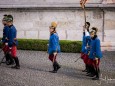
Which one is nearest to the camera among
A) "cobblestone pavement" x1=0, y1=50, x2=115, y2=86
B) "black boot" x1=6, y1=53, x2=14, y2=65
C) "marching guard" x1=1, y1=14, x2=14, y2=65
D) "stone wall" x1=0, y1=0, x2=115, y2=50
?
"cobblestone pavement" x1=0, y1=50, x2=115, y2=86

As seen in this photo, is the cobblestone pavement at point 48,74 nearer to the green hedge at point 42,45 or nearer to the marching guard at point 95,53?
the marching guard at point 95,53

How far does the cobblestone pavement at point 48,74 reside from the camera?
11398 mm

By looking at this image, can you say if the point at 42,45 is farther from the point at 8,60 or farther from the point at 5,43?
the point at 5,43

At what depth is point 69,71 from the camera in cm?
1330

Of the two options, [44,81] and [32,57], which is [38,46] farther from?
[44,81]

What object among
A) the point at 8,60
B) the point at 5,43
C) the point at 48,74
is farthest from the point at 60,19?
the point at 48,74

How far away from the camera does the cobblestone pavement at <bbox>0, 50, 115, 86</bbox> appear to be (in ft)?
37.4

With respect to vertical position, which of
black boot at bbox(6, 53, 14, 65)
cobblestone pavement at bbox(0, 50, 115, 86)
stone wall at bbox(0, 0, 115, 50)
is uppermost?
stone wall at bbox(0, 0, 115, 50)

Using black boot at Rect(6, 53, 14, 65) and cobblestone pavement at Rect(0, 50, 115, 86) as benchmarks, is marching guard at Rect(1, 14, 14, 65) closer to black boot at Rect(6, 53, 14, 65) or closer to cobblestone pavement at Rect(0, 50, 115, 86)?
black boot at Rect(6, 53, 14, 65)

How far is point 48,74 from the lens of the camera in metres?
12.5

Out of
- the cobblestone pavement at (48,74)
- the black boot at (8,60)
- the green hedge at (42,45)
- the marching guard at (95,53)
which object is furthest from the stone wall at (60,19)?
the marching guard at (95,53)

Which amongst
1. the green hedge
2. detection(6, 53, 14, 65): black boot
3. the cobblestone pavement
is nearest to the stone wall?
the green hedge

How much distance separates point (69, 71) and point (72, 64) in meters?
1.30

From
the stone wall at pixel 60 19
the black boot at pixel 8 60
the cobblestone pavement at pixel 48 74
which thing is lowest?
the cobblestone pavement at pixel 48 74
